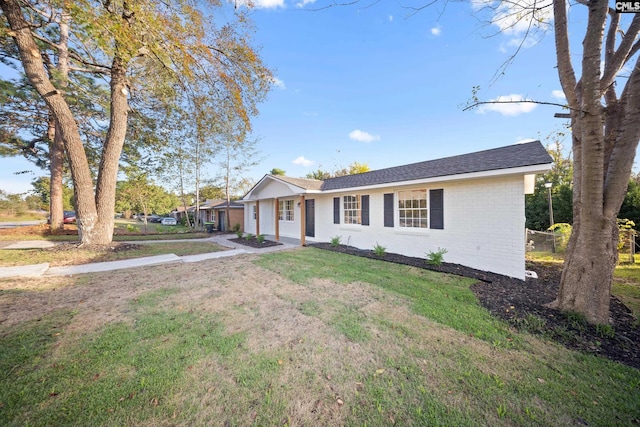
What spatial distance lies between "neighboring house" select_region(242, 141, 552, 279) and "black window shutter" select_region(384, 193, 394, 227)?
1.5 inches

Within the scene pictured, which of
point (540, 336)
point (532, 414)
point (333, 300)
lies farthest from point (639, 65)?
point (333, 300)

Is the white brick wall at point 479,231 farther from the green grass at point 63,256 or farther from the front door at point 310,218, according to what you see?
the green grass at point 63,256

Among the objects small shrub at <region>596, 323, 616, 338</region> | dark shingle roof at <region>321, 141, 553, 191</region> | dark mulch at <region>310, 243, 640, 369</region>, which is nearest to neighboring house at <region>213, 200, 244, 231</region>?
dark shingle roof at <region>321, 141, 553, 191</region>

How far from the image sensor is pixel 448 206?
23.6ft

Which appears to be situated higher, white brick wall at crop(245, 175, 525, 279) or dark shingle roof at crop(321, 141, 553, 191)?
dark shingle roof at crop(321, 141, 553, 191)

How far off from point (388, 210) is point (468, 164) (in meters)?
3.02

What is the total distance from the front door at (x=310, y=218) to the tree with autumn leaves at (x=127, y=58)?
5.47 meters

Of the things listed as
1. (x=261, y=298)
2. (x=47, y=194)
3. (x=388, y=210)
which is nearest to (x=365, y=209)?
(x=388, y=210)

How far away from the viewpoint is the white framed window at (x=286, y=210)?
14210mm

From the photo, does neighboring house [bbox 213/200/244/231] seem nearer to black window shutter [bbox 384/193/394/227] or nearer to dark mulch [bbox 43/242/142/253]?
dark mulch [bbox 43/242/142/253]

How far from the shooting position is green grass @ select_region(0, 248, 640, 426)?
1.93 m

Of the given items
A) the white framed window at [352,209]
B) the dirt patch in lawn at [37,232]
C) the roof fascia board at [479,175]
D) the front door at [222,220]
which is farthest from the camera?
the front door at [222,220]

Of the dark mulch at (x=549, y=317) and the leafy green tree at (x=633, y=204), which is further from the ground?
the leafy green tree at (x=633, y=204)

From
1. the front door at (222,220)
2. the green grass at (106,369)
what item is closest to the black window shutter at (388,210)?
the green grass at (106,369)
